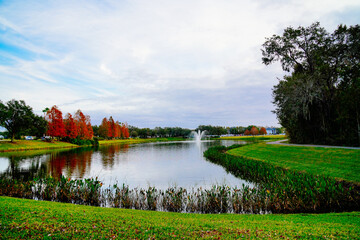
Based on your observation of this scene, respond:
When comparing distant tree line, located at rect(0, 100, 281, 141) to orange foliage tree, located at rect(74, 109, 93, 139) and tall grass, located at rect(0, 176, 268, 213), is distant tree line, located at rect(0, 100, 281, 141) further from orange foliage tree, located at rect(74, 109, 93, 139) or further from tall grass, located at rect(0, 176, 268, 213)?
tall grass, located at rect(0, 176, 268, 213)

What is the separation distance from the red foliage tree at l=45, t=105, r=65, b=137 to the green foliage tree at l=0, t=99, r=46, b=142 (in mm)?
6743

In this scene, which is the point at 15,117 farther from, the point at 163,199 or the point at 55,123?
the point at 163,199

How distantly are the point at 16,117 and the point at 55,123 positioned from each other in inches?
410

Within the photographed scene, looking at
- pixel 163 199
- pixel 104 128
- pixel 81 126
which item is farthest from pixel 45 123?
pixel 163 199

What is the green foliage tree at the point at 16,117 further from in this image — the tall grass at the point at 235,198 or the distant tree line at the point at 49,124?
the tall grass at the point at 235,198

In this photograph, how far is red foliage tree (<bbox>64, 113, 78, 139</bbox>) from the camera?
206ft

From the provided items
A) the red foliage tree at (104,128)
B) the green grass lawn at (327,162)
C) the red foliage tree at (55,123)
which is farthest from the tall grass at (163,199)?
the red foliage tree at (104,128)

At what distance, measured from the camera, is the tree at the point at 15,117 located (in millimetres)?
47031

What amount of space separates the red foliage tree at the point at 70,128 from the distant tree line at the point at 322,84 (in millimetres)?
57604

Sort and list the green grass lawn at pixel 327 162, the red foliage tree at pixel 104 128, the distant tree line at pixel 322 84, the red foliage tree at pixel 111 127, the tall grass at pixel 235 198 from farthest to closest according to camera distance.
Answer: the red foliage tree at pixel 111 127 < the red foliage tree at pixel 104 128 < the distant tree line at pixel 322 84 < the green grass lawn at pixel 327 162 < the tall grass at pixel 235 198

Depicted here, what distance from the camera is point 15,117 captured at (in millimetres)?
49031

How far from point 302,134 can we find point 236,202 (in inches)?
981

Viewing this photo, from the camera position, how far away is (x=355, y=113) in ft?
68.9

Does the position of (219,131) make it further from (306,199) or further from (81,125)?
(306,199)
